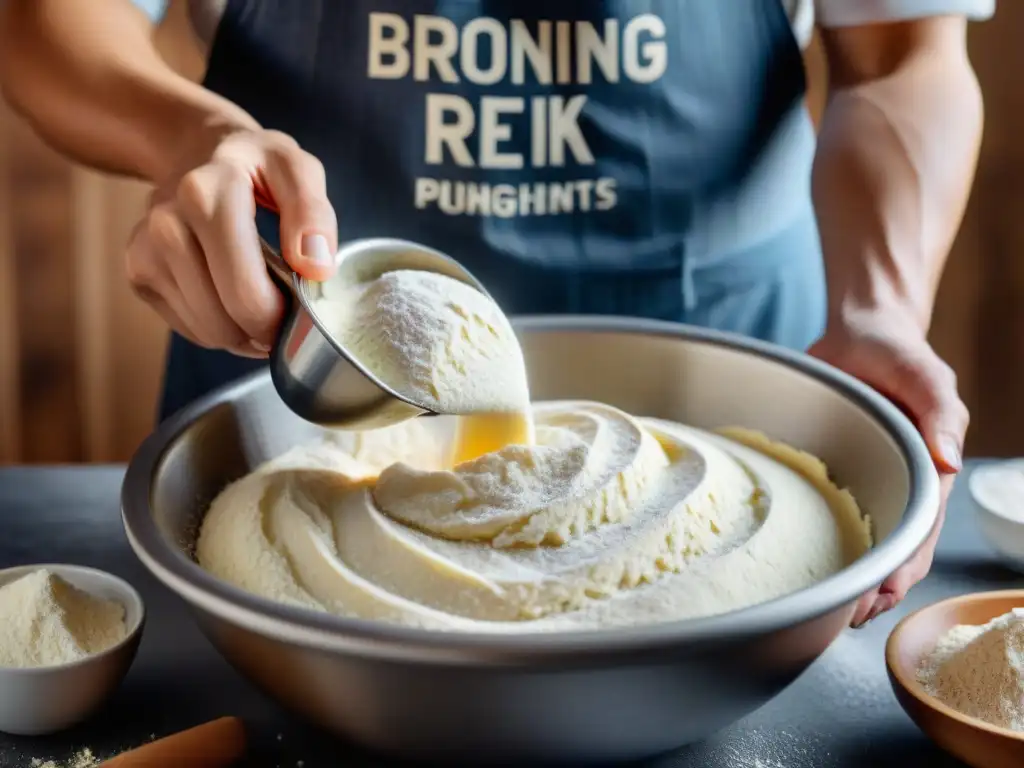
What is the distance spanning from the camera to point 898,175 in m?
1.31

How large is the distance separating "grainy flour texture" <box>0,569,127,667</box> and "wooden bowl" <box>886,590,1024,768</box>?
0.54 metres

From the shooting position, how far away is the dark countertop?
0.82 metres

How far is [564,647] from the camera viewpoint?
64 centimetres

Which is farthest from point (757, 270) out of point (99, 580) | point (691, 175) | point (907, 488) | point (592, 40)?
point (99, 580)

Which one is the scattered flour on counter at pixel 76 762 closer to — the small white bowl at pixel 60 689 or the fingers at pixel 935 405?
the small white bowl at pixel 60 689

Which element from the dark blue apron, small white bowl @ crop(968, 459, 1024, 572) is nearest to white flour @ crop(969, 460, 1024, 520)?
small white bowl @ crop(968, 459, 1024, 572)

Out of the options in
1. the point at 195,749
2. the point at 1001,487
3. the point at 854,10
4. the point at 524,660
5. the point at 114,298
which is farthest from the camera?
the point at 114,298

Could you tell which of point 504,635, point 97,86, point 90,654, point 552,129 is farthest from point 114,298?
point 504,635

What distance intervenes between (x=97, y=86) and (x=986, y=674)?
982 millimetres

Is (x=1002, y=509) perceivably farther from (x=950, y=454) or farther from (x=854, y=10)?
(x=854, y=10)

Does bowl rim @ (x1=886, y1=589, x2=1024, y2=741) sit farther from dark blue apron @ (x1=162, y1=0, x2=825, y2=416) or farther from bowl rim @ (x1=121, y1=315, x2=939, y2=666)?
dark blue apron @ (x1=162, y1=0, x2=825, y2=416)

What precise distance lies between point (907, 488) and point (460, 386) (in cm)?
33

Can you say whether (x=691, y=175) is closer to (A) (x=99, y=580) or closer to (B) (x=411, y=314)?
(B) (x=411, y=314)

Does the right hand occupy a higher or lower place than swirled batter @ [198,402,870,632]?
higher
